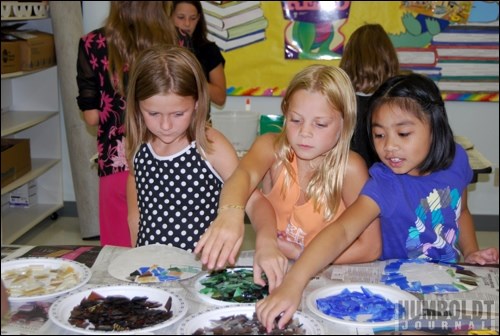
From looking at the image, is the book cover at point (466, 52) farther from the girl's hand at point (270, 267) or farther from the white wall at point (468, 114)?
the girl's hand at point (270, 267)

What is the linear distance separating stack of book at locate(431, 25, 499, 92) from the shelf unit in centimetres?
250

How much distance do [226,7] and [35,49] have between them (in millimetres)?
1202

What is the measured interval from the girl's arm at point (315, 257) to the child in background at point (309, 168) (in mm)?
69

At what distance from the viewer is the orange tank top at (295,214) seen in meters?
2.05

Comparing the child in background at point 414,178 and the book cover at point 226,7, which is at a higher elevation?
the book cover at point 226,7

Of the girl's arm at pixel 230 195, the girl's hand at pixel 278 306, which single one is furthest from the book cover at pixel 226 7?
the girl's hand at pixel 278 306

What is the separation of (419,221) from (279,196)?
40 cm

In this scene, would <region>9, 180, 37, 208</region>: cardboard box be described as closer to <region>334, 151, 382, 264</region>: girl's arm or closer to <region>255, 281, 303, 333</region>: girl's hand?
<region>334, 151, 382, 264</region>: girl's arm

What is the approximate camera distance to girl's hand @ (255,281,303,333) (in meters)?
1.47

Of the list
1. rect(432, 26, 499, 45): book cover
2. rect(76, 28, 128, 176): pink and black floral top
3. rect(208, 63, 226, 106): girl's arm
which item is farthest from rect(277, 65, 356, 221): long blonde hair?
rect(432, 26, 499, 45): book cover

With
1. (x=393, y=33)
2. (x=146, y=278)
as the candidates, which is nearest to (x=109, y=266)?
(x=146, y=278)

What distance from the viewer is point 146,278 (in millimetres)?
1752

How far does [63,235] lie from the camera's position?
460cm

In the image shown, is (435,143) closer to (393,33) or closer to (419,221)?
(419,221)
